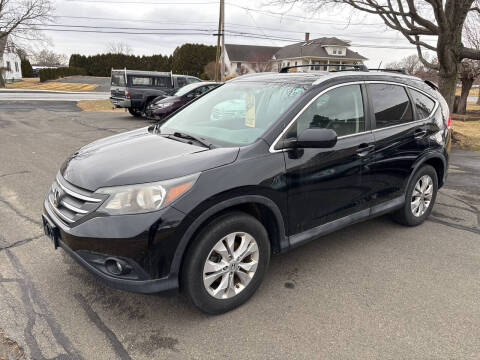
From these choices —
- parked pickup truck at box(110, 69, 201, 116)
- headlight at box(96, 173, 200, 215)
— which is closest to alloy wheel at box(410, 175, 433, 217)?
headlight at box(96, 173, 200, 215)

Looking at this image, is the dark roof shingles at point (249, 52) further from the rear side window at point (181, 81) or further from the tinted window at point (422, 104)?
the tinted window at point (422, 104)

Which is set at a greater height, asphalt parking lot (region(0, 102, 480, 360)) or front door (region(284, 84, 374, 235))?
front door (region(284, 84, 374, 235))

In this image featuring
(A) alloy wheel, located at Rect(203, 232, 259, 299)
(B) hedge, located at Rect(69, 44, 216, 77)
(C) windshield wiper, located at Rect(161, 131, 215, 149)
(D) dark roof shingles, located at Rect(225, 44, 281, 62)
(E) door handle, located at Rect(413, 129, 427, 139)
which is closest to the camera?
Answer: (A) alloy wheel, located at Rect(203, 232, 259, 299)

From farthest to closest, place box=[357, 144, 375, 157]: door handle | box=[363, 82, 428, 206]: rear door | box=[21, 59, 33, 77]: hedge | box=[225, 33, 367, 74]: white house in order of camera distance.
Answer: box=[21, 59, 33, 77]: hedge
box=[225, 33, 367, 74]: white house
box=[363, 82, 428, 206]: rear door
box=[357, 144, 375, 157]: door handle

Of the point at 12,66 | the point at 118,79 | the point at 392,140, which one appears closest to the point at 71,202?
the point at 392,140

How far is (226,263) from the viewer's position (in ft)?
8.98

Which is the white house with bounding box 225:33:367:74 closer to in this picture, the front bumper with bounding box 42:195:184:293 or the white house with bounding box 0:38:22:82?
the white house with bounding box 0:38:22:82

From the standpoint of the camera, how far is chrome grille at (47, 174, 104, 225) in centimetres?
255

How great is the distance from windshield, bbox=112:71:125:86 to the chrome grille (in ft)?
46.3

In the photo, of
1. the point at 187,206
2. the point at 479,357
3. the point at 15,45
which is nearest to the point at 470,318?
the point at 479,357

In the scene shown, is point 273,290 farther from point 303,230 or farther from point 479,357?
point 479,357

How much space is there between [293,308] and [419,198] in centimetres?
240

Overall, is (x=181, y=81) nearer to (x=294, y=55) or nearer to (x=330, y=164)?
(x=330, y=164)

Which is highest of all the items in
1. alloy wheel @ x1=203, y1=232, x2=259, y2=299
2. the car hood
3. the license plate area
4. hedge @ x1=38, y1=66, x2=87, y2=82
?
hedge @ x1=38, y1=66, x2=87, y2=82
